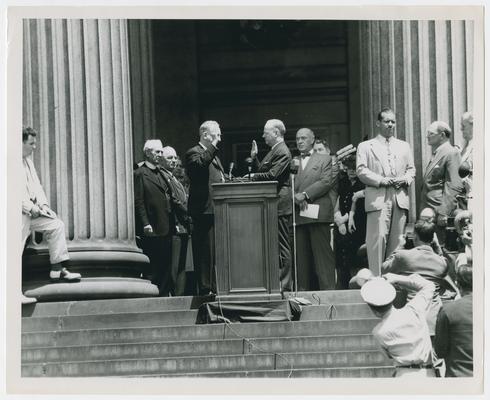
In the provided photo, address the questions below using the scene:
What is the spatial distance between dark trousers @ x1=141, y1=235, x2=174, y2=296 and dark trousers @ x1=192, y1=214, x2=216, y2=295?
0.94 metres

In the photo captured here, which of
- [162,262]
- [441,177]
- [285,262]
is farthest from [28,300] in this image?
[441,177]

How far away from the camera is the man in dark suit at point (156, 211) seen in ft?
70.6

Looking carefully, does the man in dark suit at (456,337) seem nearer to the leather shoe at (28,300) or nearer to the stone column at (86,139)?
the stone column at (86,139)

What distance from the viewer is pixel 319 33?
27.5m

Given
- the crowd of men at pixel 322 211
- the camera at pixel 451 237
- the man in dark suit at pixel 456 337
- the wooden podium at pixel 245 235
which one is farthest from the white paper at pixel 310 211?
the man in dark suit at pixel 456 337

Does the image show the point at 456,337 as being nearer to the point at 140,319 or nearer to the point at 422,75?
the point at 140,319

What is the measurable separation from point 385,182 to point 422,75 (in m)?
1.63

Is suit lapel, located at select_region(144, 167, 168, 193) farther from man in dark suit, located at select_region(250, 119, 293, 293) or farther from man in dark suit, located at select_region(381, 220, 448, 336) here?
man in dark suit, located at select_region(381, 220, 448, 336)

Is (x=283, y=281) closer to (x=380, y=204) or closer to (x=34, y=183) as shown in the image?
(x=380, y=204)

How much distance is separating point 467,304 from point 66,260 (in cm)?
517

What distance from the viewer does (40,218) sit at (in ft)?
68.2

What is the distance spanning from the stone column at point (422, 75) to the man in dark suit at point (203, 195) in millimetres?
2505

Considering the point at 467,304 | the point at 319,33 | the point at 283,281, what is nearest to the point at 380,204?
the point at 283,281

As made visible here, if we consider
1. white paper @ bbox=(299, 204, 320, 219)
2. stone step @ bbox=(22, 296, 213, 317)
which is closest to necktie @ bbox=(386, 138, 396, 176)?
white paper @ bbox=(299, 204, 320, 219)
